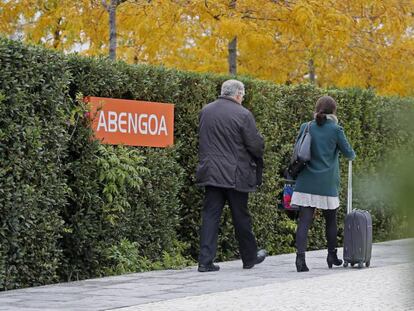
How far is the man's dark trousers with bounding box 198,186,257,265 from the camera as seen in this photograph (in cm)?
909

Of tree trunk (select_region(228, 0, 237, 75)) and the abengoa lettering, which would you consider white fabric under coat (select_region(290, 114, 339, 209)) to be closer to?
the abengoa lettering

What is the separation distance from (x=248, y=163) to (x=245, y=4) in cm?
753

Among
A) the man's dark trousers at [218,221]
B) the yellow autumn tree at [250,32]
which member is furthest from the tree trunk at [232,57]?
the man's dark trousers at [218,221]

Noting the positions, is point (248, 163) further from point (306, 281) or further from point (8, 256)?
point (8, 256)

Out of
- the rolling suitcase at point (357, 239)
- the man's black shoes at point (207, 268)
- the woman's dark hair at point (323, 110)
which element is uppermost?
the woman's dark hair at point (323, 110)

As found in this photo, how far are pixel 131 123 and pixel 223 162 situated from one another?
3.19ft

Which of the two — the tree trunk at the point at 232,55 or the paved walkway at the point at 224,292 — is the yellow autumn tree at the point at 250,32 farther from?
the paved walkway at the point at 224,292

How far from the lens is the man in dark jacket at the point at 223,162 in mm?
9086

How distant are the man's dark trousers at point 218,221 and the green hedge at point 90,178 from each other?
55cm

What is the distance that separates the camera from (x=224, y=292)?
7375 millimetres

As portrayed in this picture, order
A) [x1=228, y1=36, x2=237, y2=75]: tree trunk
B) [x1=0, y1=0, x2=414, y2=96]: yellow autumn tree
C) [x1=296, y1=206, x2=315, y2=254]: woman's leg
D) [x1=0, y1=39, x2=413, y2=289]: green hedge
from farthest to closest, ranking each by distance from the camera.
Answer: [x1=228, y1=36, x2=237, y2=75]: tree trunk
[x1=0, y1=0, x2=414, y2=96]: yellow autumn tree
[x1=296, y1=206, x2=315, y2=254]: woman's leg
[x1=0, y1=39, x2=413, y2=289]: green hedge

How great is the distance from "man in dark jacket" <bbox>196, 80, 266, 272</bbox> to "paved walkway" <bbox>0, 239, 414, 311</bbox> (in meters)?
0.44

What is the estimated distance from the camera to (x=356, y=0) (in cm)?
1792

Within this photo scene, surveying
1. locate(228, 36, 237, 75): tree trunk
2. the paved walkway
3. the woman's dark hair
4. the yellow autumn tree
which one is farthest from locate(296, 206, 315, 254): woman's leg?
locate(228, 36, 237, 75): tree trunk
